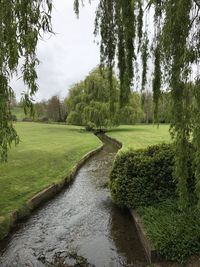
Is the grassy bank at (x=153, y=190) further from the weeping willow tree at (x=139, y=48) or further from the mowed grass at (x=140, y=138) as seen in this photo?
the mowed grass at (x=140, y=138)

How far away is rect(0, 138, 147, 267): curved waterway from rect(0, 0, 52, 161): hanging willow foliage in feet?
11.7

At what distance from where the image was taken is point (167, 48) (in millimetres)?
4074

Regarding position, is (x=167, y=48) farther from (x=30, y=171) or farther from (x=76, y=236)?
(x=30, y=171)

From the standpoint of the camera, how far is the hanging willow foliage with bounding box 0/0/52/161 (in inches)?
175

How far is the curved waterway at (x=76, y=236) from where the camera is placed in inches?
254

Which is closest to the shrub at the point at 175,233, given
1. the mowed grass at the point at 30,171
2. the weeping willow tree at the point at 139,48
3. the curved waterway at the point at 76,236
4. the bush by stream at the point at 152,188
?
the bush by stream at the point at 152,188

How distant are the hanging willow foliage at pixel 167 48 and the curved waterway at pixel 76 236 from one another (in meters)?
2.70

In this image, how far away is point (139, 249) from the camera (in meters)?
6.82

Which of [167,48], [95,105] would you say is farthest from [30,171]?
[95,105]

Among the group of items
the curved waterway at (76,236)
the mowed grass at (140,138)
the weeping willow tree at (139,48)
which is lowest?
the curved waterway at (76,236)

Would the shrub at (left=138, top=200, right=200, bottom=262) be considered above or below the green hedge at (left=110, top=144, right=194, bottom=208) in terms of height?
below

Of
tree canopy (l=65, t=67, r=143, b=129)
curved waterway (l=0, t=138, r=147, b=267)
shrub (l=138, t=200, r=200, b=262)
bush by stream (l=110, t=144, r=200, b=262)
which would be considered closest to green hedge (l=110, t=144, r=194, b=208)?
bush by stream (l=110, t=144, r=200, b=262)

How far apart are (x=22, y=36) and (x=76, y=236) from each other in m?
Answer: 5.17

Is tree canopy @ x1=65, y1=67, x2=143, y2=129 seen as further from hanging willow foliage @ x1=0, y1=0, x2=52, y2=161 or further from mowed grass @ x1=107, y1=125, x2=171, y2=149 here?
hanging willow foliage @ x1=0, y1=0, x2=52, y2=161
